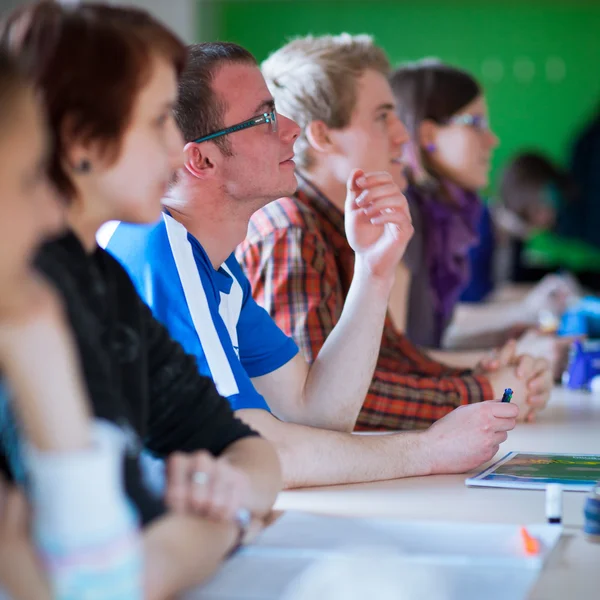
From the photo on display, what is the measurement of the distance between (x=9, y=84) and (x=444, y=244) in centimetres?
204

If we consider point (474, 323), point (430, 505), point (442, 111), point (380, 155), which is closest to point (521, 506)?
point (430, 505)

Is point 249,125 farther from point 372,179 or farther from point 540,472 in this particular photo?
point 540,472

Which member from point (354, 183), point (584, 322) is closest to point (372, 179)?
point (354, 183)

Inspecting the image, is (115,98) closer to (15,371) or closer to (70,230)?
(70,230)

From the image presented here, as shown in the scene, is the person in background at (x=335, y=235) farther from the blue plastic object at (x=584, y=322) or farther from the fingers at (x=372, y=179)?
the blue plastic object at (x=584, y=322)

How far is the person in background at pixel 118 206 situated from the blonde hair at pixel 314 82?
1.05 metres

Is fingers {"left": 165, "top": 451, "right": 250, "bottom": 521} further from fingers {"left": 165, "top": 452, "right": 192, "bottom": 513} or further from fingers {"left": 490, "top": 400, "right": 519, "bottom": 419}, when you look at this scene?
fingers {"left": 490, "top": 400, "right": 519, "bottom": 419}

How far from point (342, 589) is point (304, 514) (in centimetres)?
29

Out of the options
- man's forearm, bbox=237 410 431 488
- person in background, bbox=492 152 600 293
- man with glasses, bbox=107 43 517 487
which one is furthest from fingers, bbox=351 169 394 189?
person in background, bbox=492 152 600 293

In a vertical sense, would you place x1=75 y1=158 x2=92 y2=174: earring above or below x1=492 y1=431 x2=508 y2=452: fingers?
above

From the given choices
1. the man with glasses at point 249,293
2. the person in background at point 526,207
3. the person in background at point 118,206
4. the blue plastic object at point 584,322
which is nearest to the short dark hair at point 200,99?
the man with glasses at point 249,293

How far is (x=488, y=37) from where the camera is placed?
21.1 feet

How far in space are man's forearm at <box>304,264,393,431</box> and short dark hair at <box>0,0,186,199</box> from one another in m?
0.79

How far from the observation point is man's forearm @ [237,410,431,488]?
131 centimetres
